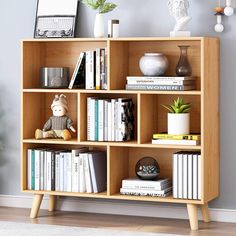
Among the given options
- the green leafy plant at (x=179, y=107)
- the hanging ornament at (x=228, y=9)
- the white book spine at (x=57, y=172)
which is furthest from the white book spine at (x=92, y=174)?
the hanging ornament at (x=228, y=9)

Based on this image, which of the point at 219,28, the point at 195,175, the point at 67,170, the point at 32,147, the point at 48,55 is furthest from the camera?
the point at 48,55

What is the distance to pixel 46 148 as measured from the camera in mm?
4598

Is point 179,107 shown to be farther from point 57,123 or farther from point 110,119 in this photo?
point 57,123

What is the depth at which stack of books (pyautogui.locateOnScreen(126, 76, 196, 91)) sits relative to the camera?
13.4 feet

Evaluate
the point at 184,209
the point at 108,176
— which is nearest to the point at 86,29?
the point at 108,176

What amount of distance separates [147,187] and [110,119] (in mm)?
441

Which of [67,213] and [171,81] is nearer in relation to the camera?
[171,81]

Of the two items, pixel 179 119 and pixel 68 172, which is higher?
pixel 179 119

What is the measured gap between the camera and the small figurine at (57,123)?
4.46 metres

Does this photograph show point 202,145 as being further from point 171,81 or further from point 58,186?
point 58,186

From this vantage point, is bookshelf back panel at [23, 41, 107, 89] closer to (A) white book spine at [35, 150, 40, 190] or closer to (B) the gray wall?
(B) the gray wall

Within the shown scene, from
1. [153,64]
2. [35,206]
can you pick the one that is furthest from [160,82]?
[35,206]

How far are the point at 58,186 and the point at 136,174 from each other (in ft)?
1.55

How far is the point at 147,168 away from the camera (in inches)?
168
